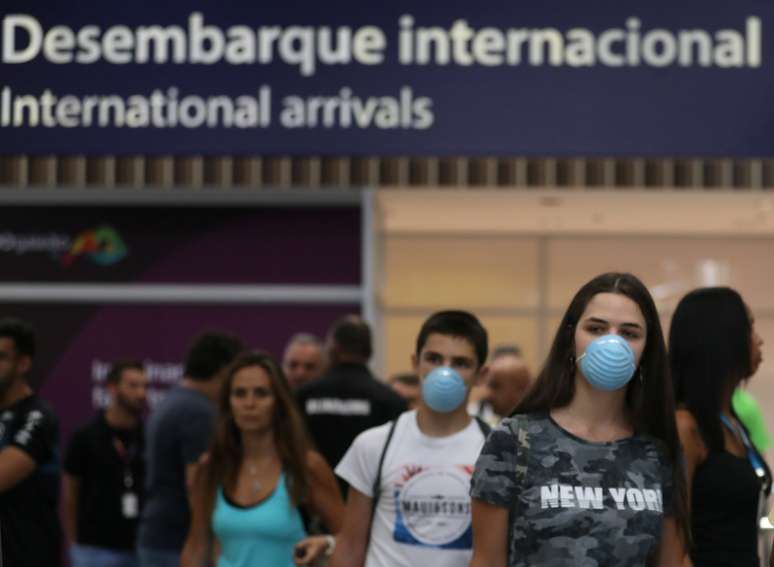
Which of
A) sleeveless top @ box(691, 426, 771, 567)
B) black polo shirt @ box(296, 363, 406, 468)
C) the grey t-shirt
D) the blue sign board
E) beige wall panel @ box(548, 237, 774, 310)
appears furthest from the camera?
beige wall panel @ box(548, 237, 774, 310)

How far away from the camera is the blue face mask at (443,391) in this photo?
4.97 m

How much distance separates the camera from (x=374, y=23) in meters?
5.59

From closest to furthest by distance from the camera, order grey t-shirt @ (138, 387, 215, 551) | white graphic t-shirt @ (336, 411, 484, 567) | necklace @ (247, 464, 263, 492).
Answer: white graphic t-shirt @ (336, 411, 484, 567) → necklace @ (247, 464, 263, 492) → grey t-shirt @ (138, 387, 215, 551)

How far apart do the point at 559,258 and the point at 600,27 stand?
699 cm

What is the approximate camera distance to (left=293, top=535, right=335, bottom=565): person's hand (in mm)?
5281

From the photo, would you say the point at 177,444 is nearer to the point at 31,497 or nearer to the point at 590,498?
the point at 31,497

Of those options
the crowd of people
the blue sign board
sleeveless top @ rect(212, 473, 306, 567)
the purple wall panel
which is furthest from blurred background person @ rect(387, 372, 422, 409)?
the blue sign board

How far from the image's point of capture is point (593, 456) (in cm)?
378

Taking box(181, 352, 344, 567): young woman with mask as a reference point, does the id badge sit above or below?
below

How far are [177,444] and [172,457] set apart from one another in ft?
0.24

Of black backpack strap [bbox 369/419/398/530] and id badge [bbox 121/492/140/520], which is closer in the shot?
black backpack strap [bbox 369/419/398/530]

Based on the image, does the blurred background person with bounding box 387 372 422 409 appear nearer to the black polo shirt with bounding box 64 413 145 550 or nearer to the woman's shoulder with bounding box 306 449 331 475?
the black polo shirt with bounding box 64 413 145 550

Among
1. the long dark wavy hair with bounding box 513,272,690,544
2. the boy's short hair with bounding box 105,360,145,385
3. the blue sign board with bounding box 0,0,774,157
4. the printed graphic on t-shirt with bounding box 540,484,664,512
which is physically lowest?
the printed graphic on t-shirt with bounding box 540,484,664,512

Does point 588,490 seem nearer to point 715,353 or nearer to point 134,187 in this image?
point 715,353
